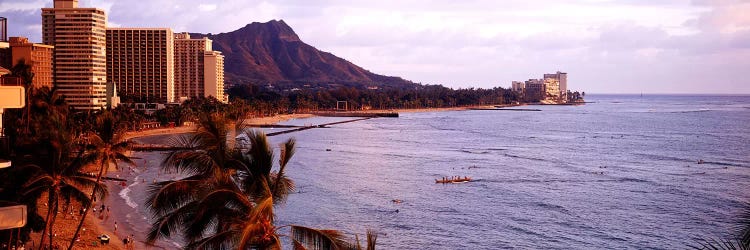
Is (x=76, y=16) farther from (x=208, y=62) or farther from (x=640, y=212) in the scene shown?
(x=640, y=212)

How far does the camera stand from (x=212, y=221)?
39.5ft

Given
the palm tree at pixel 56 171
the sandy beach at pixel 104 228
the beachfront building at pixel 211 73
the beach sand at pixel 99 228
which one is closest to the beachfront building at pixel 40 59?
the sandy beach at pixel 104 228

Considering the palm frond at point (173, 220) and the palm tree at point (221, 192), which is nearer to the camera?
the palm tree at point (221, 192)

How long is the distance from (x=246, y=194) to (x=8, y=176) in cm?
1044

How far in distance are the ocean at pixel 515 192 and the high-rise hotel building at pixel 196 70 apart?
95.7m

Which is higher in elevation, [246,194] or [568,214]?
[246,194]

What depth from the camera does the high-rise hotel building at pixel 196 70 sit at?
7426 inches

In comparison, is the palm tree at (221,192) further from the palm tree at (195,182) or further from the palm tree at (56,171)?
the palm tree at (56,171)

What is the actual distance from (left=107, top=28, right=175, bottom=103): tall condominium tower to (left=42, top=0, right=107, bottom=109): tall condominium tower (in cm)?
5058

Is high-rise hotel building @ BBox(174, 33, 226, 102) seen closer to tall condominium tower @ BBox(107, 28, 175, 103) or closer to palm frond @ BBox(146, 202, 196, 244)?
tall condominium tower @ BBox(107, 28, 175, 103)

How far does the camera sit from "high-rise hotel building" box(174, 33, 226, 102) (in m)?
189

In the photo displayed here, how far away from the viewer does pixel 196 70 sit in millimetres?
190875

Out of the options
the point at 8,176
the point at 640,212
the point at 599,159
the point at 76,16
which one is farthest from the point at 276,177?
the point at 76,16

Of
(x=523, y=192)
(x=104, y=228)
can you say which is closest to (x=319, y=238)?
(x=104, y=228)
